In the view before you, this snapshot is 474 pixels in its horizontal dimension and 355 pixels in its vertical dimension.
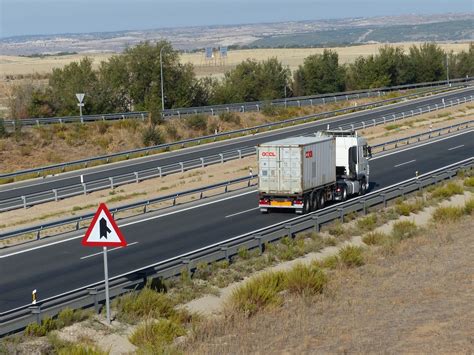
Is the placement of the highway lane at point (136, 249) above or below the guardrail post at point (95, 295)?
below

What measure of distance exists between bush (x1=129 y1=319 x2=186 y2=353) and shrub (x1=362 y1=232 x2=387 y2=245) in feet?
40.0

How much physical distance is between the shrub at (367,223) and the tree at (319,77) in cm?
7777

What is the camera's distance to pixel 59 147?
207ft

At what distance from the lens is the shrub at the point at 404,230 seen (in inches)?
1206

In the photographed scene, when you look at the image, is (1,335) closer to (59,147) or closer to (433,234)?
(433,234)

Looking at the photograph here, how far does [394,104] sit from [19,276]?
69.7 metres

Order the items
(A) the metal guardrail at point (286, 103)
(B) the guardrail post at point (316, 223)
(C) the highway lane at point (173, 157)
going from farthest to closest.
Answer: (A) the metal guardrail at point (286, 103), (C) the highway lane at point (173, 157), (B) the guardrail post at point (316, 223)

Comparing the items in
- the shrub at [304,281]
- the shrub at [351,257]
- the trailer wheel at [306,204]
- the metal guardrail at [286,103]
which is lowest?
the metal guardrail at [286,103]

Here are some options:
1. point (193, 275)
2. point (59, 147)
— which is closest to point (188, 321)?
point (193, 275)

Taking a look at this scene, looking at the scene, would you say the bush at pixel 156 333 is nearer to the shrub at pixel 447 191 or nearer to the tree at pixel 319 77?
the shrub at pixel 447 191

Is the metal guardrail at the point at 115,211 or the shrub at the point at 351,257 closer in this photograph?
the shrub at the point at 351,257

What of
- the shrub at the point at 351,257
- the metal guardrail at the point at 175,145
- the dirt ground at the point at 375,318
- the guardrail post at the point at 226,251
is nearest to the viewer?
the dirt ground at the point at 375,318

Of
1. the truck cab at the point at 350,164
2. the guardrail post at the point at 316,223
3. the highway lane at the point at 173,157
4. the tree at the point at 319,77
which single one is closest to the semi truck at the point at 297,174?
the truck cab at the point at 350,164

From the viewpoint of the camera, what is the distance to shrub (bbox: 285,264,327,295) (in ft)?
73.9
